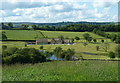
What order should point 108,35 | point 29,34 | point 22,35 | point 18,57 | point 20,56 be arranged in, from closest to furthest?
1. point 18,57
2. point 20,56
3. point 22,35
4. point 29,34
5. point 108,35

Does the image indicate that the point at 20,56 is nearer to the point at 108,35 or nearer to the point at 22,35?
the point at 22,35

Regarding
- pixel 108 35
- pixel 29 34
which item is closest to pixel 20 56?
pixel 29 34

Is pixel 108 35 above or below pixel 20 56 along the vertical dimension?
above

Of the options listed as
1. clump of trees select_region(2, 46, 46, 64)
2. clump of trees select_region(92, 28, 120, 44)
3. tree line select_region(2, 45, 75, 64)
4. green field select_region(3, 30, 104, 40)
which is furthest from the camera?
clump of trees select_region(92, 28, 120, 44)

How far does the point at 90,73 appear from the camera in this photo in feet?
21.3

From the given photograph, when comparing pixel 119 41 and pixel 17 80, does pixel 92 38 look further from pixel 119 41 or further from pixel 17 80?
pixel 17 80

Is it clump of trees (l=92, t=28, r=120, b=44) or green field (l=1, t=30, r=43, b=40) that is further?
clump of trees (l=92, t=28, r=120, b=44)

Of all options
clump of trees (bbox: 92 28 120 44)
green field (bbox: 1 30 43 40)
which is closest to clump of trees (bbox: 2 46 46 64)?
green field (bbox: 1 30 43 40)

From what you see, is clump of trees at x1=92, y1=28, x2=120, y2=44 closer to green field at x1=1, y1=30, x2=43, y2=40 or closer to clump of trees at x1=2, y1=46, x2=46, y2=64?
green field at x1=1, y1=30, x2=43, y2=40

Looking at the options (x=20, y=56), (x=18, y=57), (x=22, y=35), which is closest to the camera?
(x=18, y=57)

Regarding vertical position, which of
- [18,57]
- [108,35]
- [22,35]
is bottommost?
[18,57]

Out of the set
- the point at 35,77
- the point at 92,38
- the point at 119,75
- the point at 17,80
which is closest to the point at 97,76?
the point at 119,75

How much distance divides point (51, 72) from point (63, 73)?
45 centimetres

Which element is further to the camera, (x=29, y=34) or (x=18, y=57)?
(x=29, y=34)
